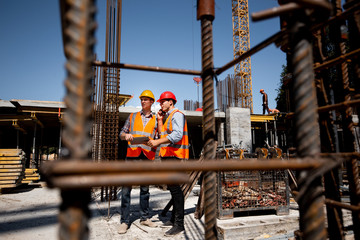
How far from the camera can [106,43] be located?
5227 mm

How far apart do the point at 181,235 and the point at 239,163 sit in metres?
2.94

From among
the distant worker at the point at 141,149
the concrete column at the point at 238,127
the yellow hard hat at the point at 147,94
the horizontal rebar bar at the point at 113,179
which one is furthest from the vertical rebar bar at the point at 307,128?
the concrete column at the point at 238,127

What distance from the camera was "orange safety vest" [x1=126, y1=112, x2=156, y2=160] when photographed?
3.79 meters

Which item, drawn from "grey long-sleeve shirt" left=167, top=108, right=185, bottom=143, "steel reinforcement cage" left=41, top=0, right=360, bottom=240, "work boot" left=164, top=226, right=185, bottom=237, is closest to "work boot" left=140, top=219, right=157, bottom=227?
"work boot" left=164, top=226, right=185, bottom=237

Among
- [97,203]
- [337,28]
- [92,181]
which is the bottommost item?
[97,203]

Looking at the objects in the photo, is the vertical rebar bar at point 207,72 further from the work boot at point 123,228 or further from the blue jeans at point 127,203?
the work boot at point 123,228

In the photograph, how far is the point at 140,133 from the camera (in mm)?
3992

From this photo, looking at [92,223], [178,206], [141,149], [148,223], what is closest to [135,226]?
[148,223]

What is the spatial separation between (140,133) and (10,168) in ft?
20.9

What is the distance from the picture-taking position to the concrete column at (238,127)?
38.7 ft

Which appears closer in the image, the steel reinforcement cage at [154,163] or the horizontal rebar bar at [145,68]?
the steel reinforcement cage at [154,163]

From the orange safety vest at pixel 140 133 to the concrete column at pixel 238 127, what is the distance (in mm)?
8361

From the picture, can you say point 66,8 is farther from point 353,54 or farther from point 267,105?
point 267,105

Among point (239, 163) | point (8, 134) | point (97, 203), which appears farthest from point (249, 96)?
point (239, 163)
